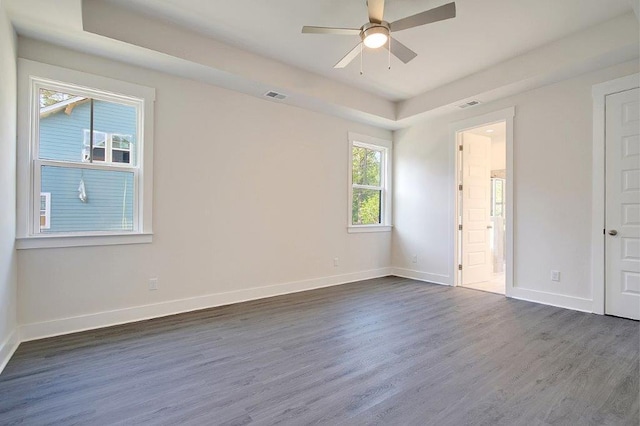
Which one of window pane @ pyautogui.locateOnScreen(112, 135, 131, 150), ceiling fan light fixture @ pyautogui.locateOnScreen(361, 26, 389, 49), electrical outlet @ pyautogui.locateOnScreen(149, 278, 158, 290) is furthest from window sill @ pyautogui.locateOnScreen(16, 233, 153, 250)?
ceiling fan light fixture @ pyautogui.locateOnScreen(361, 26, 389, 49)

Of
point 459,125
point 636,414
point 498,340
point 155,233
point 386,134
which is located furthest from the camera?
point 386,134

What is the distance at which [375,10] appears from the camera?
2529mm

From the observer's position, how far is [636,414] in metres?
1.84

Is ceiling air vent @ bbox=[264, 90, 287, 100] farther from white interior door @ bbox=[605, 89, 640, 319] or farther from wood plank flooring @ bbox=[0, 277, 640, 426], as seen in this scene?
white interior door @ bbox=[605, 89, 640, 319]

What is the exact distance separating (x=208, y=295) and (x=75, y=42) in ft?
9.52

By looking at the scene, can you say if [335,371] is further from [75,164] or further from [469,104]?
[469,104]

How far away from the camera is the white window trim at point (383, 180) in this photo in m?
5.48

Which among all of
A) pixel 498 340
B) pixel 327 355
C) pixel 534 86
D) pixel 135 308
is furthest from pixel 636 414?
pixel 135 308

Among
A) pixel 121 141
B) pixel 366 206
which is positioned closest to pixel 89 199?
pixel 121 141

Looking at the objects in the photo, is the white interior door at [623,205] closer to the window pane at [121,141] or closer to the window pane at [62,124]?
the window pane at [121,141]

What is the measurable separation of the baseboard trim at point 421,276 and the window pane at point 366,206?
3.24 feet

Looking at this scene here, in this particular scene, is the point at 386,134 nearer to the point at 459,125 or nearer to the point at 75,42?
the point at 459,125

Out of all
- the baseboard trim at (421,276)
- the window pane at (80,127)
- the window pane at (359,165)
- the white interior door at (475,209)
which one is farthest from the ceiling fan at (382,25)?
the baseboard trim at (421,276)

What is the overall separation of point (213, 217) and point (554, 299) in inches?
171
